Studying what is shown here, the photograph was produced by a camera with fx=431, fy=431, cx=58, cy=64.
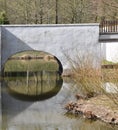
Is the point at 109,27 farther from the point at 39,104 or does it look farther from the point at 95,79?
the point at 95,79

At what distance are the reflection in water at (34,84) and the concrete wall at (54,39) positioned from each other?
133 cm

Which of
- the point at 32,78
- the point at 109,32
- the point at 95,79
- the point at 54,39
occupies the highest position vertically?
the point at 109,32

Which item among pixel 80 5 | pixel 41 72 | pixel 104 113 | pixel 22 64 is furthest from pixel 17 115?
pixel 80 5

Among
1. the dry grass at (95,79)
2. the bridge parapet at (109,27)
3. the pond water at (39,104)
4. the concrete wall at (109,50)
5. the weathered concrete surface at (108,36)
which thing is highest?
the bridge parapet at (109,27)

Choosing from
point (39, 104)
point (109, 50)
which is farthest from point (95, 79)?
point (109, 50)

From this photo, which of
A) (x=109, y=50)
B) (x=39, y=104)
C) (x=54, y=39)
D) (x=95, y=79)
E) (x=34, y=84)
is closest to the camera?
(x=95, y=79)

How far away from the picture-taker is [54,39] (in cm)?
2316


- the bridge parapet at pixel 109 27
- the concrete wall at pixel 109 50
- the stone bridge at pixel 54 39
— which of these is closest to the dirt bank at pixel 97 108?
the stone bridge at pixel 54 39

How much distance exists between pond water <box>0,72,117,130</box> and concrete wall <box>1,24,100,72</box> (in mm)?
1632

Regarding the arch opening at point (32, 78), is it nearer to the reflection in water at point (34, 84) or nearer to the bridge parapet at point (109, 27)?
the reflection in water at point (34, 84)

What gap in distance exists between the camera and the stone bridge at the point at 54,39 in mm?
22891

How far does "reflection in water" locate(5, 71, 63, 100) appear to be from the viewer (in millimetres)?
18164

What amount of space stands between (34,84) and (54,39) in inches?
130

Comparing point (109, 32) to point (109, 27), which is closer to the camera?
point (109, 32)
